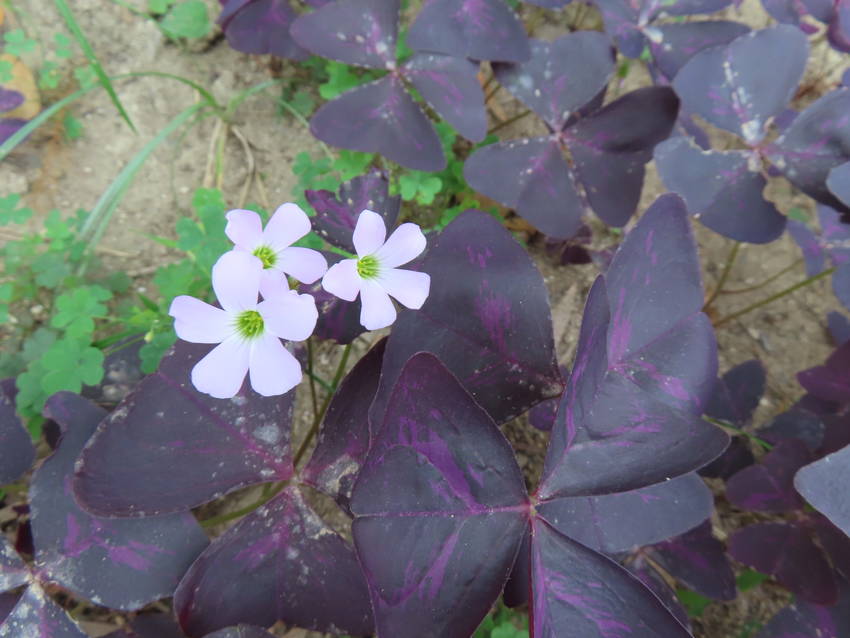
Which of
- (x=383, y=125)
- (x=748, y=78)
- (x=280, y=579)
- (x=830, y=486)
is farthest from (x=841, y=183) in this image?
(x=280, y=579)

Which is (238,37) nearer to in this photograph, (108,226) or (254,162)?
(254,162)

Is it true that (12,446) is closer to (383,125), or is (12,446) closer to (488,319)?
(488,319)

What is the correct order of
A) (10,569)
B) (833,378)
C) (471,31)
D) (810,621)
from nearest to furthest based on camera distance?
(10,569) < (810,621) < (833,378) < (471,31)

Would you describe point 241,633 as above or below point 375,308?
below

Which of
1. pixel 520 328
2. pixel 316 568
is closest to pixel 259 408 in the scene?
pixel 316 568

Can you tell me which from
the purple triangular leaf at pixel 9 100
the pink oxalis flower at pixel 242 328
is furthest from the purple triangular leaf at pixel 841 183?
the purple triangular leaf at pixel 9 100

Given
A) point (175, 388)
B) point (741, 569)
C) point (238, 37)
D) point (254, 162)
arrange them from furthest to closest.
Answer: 1. point (254, 162)
2. point (238, 37)
3. point (741, 569)
4. point (175, 388)

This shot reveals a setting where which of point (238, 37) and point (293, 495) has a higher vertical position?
point (238, 37)
